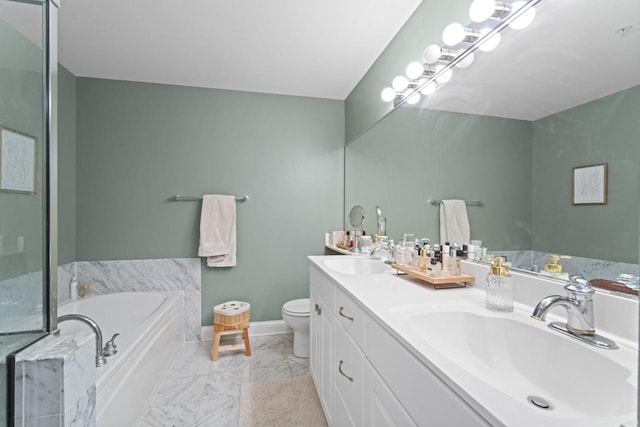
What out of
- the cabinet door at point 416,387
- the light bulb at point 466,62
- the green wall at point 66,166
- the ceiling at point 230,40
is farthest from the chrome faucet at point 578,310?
the green wall at point 66,166

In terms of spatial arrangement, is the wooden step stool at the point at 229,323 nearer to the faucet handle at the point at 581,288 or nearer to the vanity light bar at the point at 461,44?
the vanity light bar at the point at 461,44

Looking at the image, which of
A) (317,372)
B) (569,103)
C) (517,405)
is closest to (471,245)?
(569,103)

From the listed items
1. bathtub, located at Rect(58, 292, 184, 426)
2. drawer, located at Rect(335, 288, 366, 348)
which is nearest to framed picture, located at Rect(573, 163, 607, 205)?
drawer, located at Rect(335, 288, 366, 348)

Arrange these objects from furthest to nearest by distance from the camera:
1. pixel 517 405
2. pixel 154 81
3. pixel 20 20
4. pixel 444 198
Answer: pixel 154 81, pixel 444 198, pixel 20 20, pixel 517 405

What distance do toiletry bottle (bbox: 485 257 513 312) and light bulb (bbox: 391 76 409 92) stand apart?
1.24 m

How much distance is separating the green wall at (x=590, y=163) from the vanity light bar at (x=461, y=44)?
0.42 metres

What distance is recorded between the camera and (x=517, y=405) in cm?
49

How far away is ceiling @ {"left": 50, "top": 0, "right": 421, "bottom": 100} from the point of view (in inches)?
66.2

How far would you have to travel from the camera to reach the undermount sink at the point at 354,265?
1938 millimetres

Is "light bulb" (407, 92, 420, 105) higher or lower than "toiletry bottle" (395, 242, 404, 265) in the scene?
higher

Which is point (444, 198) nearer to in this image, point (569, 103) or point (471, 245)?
point (471, 245)

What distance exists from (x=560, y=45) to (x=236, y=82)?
2.35 m

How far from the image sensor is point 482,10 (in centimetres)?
114

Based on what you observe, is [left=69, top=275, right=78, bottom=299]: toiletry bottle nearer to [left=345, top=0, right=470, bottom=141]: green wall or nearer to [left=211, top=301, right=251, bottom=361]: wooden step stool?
[left=211, top=301, right=251, bottom=361]: wooden step stool
